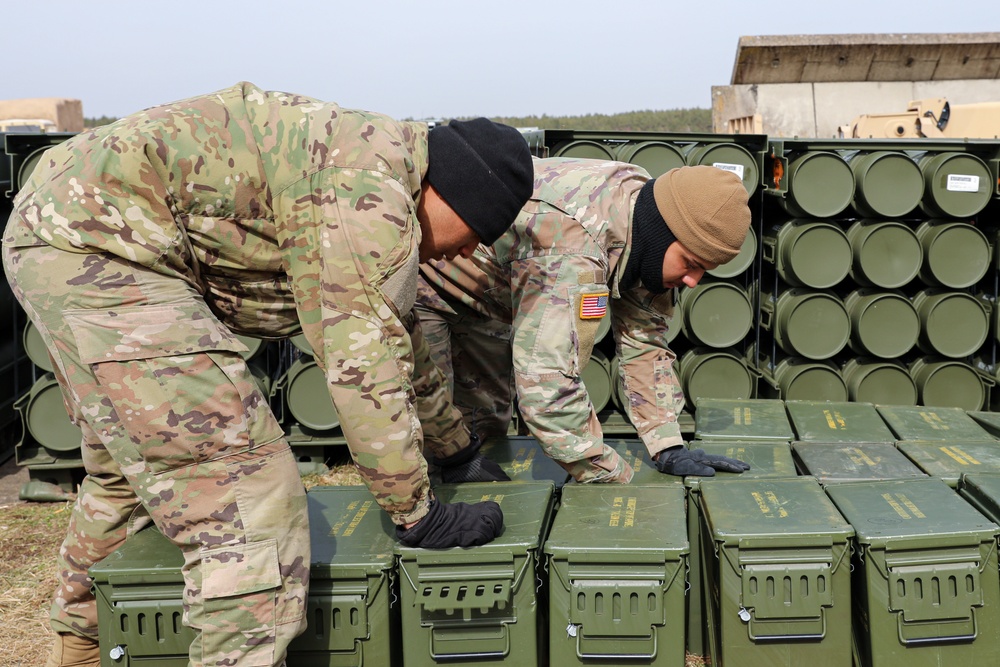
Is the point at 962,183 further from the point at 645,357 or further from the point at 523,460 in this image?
the point at 523,460

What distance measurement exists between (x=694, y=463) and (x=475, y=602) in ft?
3.44

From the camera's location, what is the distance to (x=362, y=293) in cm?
224

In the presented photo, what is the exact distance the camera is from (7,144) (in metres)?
5.21

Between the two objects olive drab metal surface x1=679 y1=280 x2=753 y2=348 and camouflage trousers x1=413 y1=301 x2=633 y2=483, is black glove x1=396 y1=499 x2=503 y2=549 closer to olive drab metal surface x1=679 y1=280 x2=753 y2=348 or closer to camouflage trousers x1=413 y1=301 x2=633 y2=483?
camouflage trousers x1=413 y1=301 x2=633 y2=483

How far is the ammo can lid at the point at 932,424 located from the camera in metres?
3.85

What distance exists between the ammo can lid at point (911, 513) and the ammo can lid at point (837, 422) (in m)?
0.71

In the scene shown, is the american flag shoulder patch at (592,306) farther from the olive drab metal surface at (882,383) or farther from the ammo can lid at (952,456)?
the olive drab metal surface at (882,383)

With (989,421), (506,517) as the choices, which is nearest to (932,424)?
(989,421)

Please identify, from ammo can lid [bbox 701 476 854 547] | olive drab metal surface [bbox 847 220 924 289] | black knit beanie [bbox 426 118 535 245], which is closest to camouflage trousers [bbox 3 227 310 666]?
black knit beanie [bbox 426 118 535 245]

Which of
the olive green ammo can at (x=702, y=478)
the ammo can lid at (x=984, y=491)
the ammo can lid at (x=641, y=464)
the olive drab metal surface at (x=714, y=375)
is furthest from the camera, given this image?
the olive drab metal surface at (x=714, y=375)

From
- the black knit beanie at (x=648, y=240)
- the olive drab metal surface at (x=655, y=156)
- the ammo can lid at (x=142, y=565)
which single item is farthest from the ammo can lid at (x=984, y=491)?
the olive drab metal surface at (x=655, y=156)

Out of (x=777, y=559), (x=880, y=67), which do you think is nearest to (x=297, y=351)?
(x=777, y=559)

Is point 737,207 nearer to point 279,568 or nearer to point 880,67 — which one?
point 279,568

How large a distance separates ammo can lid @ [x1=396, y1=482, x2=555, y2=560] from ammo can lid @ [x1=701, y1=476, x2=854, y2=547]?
1.73 ft
